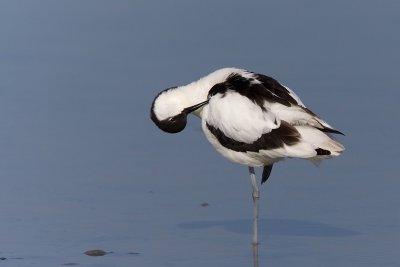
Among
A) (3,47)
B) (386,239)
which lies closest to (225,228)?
(386,239)

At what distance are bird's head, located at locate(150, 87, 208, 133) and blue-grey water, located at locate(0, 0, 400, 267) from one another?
686mm

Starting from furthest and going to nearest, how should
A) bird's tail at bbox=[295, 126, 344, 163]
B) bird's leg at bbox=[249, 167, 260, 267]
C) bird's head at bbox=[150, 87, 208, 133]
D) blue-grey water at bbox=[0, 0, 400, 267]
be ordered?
bird's head at bbox=[150, 87, 208, 133], blue-grey water at bbox=[0, 0, 400, 267], bird's leg at bbox=[249, 167, 260, 267], bird's tail at bbox=[295, 126, 344, 163]

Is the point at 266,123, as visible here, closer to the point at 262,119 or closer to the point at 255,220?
the point at 262,119

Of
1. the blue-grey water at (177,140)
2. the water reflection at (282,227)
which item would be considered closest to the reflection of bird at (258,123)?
the water reflection at (282,227)

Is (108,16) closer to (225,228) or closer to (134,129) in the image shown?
(134,129)

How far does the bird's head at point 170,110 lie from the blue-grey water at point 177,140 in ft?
2.25

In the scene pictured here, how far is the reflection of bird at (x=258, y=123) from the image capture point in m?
8.09

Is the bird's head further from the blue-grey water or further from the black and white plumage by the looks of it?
the blue-grey water

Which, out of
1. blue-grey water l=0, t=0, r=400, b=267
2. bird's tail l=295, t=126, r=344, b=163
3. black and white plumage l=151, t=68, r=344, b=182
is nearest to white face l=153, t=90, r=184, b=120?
black and white plumage l=151, t=68, r=344, b=182

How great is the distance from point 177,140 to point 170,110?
6.88 ft

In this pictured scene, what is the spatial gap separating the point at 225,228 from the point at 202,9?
5.86 meters

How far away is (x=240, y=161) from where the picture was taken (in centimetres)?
855

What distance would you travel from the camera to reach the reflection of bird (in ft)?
26.5

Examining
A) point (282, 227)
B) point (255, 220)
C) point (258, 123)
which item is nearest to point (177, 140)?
point (282, 227)
